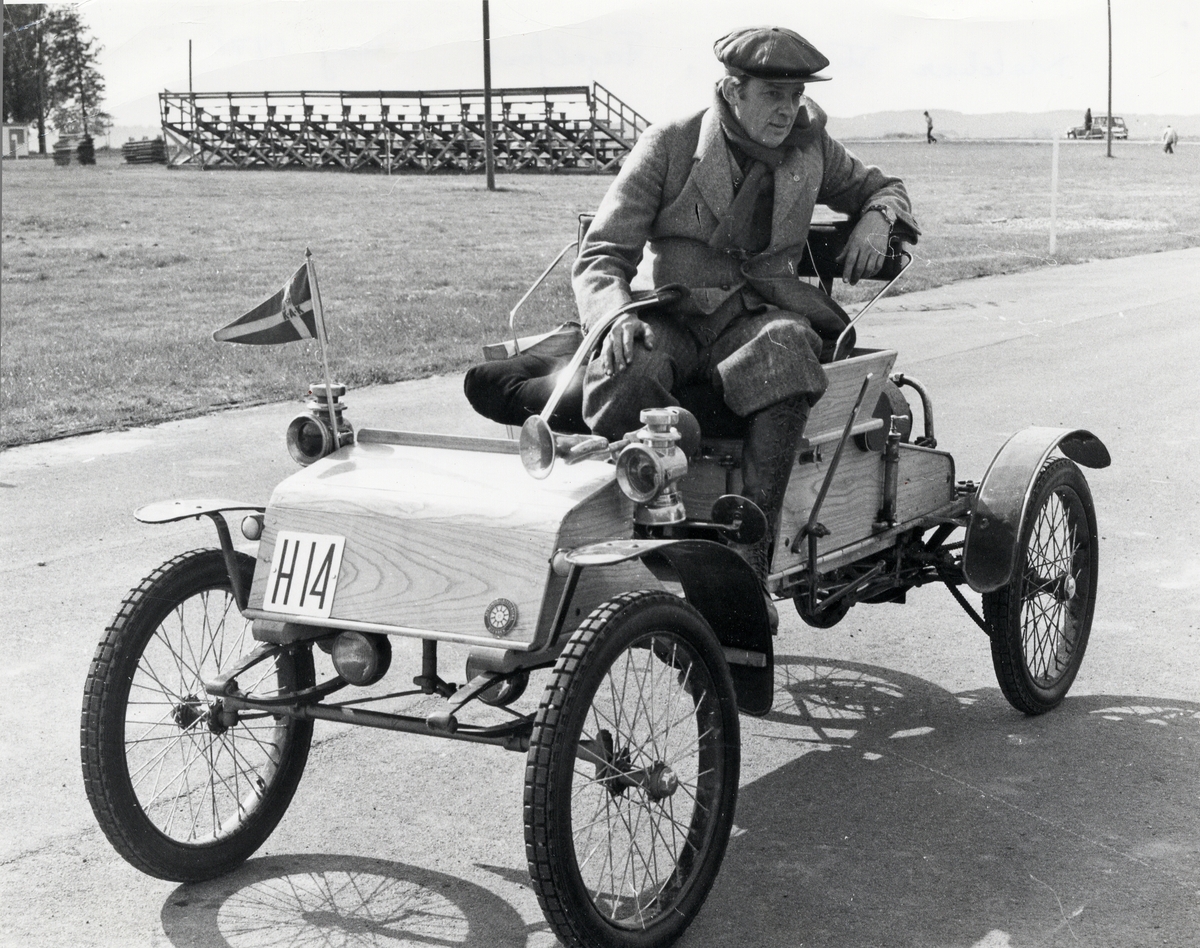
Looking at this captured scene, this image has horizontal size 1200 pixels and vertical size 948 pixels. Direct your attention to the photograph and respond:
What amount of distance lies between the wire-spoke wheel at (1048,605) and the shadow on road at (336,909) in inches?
76.6

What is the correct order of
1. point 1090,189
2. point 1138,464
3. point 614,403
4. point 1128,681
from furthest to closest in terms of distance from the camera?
1. point 1090,189
2. point 1138,464
3. point 1128,681
4. point 614,403

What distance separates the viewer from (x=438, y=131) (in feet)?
168

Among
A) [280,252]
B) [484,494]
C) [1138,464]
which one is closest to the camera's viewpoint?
[484,494]

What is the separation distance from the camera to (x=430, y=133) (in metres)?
51.0

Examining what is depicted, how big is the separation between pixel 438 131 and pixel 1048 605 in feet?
157

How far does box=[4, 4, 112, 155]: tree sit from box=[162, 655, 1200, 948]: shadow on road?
53.2 meters

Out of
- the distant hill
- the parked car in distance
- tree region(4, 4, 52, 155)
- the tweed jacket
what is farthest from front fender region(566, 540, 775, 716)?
the parked car in distance

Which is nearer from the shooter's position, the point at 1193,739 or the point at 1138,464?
the point at 1193,739

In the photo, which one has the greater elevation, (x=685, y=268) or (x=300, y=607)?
(x=685, y=268)

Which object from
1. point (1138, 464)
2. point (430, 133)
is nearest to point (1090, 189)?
point (430, 133)

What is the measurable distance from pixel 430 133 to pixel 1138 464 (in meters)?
44.3

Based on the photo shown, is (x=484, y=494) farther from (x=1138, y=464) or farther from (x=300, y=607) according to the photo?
(x=1138, y=464)

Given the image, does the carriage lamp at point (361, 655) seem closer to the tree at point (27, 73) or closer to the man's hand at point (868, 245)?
the man's hand at point (868, 245)

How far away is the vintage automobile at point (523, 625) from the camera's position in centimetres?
341
